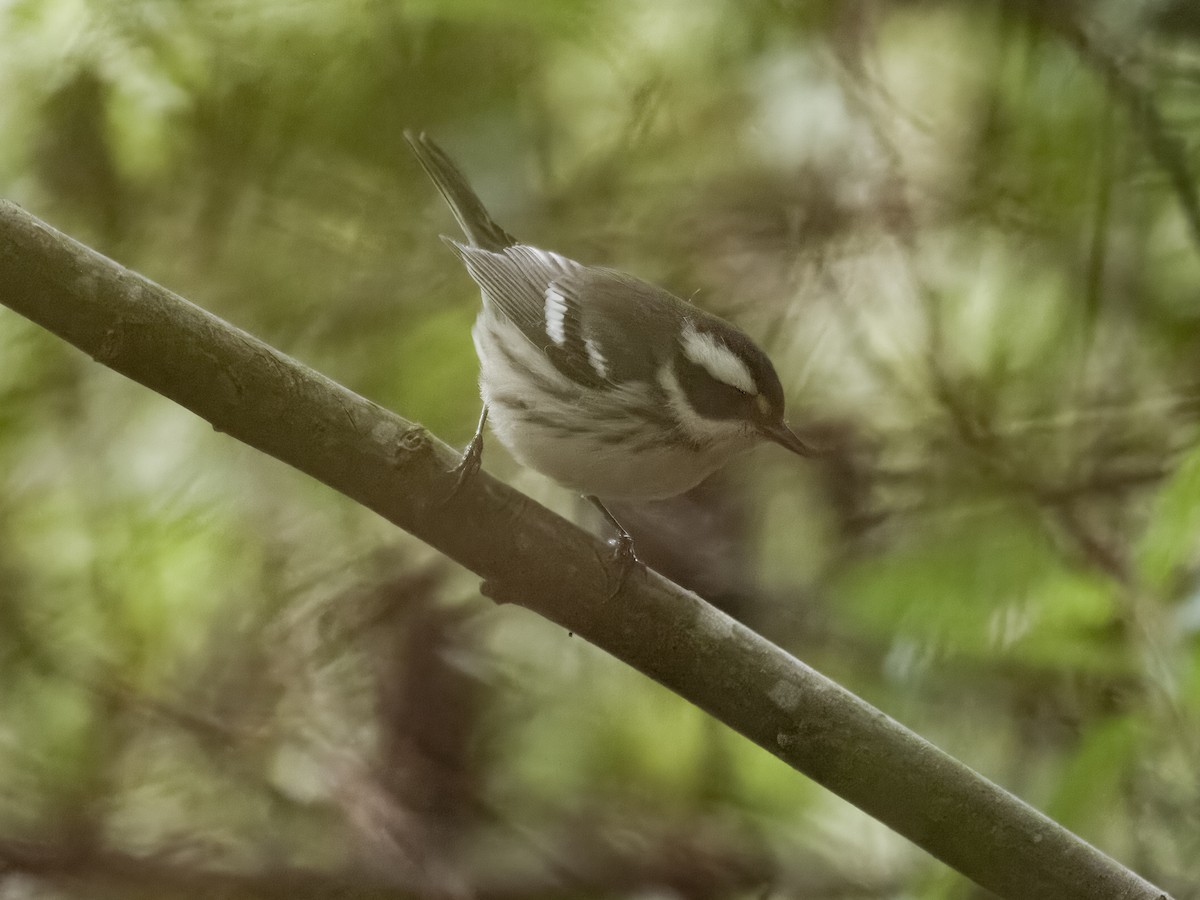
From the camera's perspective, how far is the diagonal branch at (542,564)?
843mm

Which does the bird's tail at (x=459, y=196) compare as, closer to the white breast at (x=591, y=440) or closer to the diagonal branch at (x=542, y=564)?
the white breast at (x=591, y=440)

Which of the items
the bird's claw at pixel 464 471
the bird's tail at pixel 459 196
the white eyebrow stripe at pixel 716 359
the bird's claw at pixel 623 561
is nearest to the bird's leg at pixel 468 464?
the bird's claw at pixel 464 471

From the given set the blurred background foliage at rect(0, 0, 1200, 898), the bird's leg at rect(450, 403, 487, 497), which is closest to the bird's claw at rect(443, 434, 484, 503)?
the bird's leg at rect(450, 403, 487, 497)

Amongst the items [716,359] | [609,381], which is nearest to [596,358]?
[609,381]

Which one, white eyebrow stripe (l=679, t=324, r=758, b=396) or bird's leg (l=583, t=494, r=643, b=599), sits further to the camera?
white eyebrow stripe (l=679, t=324, r=758, b=396)

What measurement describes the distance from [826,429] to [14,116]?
129cm

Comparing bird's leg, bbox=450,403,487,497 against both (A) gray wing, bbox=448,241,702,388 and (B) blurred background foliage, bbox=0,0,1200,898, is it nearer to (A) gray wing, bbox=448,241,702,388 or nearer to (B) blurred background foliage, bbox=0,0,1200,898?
(A) gray wing, bbox=448,241,702,388

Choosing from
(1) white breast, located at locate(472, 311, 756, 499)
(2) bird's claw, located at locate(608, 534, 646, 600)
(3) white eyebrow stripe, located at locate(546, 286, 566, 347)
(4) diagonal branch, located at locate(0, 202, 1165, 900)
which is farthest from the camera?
(3) white eyebrow stripe, located at locate(546, 286, 566, 347)

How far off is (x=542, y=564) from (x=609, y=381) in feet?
1.05

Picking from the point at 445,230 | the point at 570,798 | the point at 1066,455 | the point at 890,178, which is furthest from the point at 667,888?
the point at 890,178

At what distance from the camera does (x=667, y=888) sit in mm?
1290

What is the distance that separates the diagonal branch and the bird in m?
0.09

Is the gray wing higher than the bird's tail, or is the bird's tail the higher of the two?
the bird's tail

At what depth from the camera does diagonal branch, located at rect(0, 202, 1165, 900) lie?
33.2 inches
